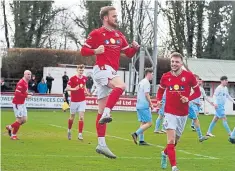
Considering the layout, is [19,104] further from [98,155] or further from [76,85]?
[98,155]

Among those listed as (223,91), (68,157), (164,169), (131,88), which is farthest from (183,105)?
(131,88)

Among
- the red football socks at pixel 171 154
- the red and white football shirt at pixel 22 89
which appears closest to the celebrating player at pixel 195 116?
the red and white football shirt at pixel 22 89

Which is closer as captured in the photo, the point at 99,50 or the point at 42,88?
the point at 99,50

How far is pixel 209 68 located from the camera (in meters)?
58.2

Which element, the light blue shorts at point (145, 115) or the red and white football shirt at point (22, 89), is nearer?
the light blue shorts at point (145, 115)

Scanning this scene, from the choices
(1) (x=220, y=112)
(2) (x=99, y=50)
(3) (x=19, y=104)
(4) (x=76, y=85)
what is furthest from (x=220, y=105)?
(2) (x=99, y=50)

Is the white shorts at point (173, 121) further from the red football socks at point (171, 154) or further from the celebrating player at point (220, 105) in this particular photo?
the celebrating player at point (220, 105)

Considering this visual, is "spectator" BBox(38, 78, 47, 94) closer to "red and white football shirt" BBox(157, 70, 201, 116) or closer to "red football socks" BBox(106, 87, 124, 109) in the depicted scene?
"red and white football shirt" BBox(157, 70, 201, 116)

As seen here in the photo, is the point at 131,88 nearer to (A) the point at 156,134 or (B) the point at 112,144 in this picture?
(A) the point at 156,134

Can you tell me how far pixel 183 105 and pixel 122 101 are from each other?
28.3 meters

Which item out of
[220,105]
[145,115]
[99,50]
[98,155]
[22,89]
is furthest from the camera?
[220,105]

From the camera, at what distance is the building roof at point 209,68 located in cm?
5800

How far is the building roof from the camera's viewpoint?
58000mm

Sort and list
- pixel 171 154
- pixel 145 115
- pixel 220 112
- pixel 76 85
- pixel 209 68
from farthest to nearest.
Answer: pixel 209 68 → pixel 220 112 → pixel 76 85 → pixel 145 115 → pixel 171 154
